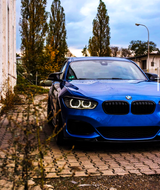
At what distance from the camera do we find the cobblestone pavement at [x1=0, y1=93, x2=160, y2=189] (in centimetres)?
371

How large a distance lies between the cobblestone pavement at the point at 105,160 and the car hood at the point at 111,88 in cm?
84

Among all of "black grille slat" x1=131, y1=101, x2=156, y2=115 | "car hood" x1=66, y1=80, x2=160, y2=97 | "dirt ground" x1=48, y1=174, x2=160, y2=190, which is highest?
"car hood" x1=66, y1=80, x2=160, y2=97

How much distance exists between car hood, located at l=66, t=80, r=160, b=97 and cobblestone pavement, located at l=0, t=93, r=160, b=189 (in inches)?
33.1

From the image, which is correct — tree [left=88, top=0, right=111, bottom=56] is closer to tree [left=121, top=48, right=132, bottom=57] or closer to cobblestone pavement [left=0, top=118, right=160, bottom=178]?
tree [left=121, top=48, right=132, bottom=57]

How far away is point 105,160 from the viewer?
14.0 ft

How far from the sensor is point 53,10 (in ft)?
137

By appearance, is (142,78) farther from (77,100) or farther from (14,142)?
(14,142)

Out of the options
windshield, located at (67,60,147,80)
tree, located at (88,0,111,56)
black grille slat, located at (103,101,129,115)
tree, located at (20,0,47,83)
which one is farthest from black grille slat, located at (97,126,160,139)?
tree, located at (88,0,111,56)

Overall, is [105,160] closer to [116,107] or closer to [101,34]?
[116,107]

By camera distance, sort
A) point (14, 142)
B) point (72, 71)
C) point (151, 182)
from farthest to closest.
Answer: point (72, 71), point (151, 182), point (14, 142)

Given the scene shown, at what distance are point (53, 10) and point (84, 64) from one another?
37.4 m

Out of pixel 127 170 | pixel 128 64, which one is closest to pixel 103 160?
pixel 127 170

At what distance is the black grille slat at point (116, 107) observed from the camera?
4465 millimetres

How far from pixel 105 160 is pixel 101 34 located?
48.9 m
